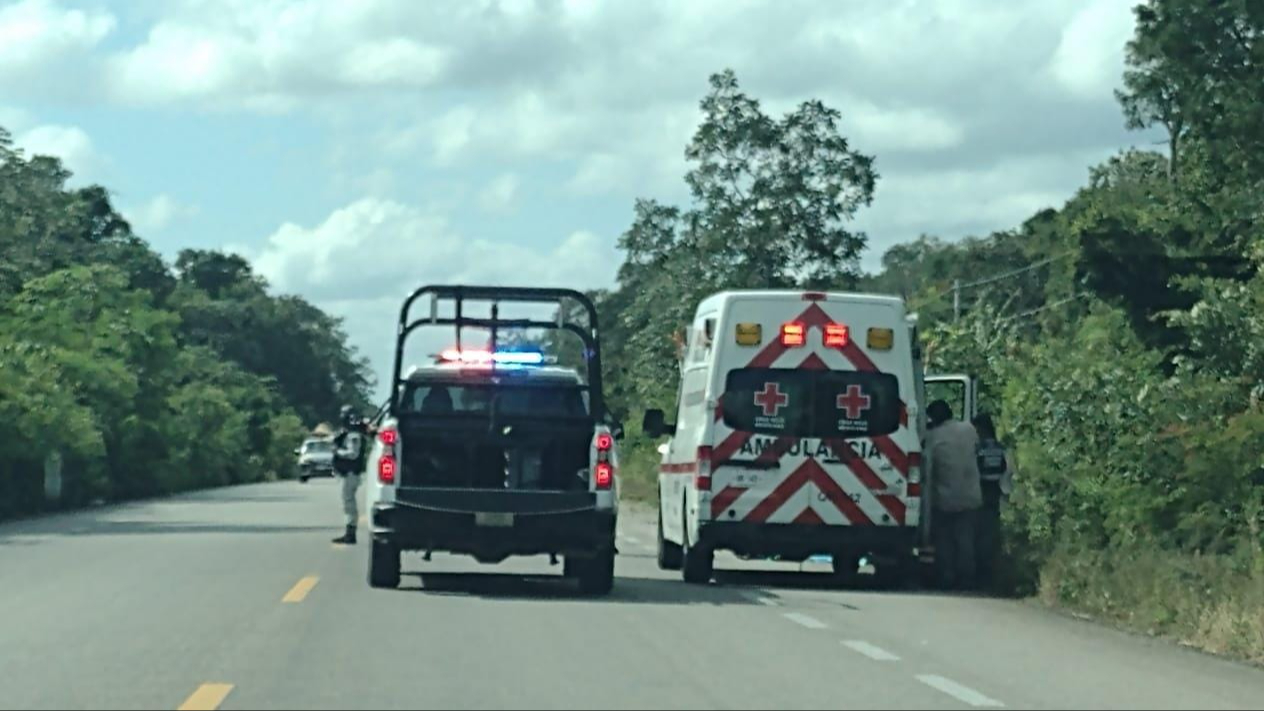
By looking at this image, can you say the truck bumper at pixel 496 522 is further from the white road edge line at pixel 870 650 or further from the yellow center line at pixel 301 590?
the white road edge line at pixel 870 650

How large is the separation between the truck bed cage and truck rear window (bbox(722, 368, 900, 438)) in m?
1.45

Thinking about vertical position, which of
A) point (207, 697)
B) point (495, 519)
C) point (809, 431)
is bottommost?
point (207, 697)

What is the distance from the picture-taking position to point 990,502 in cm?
2133

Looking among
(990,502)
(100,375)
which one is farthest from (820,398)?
(100,375)

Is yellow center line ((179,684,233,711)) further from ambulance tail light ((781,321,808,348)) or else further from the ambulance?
ambulance tail light ((781,321,808,348))

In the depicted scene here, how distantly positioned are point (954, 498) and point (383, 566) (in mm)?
5246

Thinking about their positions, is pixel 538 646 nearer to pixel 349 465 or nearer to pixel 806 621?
pixel 806 621

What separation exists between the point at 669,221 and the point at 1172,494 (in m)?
52.7

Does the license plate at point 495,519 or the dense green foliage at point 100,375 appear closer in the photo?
the license plate at point 495,519

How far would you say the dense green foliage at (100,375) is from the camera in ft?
152

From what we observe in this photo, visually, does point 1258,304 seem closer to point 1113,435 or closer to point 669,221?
point 1113,435

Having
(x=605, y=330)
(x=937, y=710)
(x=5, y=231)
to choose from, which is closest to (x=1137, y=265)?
(x=937, y=710)

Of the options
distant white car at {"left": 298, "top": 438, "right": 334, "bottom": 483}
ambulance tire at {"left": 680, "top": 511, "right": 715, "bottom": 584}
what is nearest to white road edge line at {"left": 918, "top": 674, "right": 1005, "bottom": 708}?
ambulance tire at {"left": 680, "top": 511, "right": 715, "bottom": 584}

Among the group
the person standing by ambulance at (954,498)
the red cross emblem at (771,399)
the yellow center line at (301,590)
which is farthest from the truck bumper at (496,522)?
the person standing by ambulance at (954,498)
